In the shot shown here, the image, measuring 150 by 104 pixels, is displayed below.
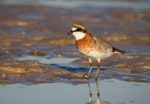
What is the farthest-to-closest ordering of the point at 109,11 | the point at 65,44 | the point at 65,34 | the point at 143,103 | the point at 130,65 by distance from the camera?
1. the point at 109,11
2. the point at 65,34
3. the point at 65,44
4. the point at 130,65
5. the point at 143,103

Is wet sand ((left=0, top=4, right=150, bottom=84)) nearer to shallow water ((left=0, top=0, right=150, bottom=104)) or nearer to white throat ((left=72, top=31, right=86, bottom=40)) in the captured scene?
shallow water ((left=0, top=0, right=150, bottom=104))

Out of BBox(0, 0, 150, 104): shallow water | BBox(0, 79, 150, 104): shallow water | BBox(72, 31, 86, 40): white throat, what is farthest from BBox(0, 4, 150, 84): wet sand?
BBox(72, 31, 86, 40): white throat

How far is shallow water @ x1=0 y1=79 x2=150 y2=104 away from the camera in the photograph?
9352mm

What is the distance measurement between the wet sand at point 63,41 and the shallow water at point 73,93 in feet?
1.40

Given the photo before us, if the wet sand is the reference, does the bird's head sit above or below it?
above

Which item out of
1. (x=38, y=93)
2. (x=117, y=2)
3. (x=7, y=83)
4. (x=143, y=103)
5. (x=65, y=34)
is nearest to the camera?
(x=143, y=103)

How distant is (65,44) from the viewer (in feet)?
50.7

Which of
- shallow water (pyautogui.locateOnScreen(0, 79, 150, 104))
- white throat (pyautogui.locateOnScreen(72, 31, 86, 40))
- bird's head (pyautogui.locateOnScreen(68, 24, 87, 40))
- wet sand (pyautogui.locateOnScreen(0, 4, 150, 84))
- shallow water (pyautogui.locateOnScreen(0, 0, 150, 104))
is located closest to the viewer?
shallow water (pyautogui.locateOnScreen(0, 79, 150, 104))

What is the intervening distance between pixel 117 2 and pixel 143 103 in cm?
1521

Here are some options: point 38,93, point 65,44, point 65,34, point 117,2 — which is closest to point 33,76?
point 38,93

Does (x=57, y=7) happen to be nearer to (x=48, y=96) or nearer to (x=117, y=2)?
(x=117, y=2)

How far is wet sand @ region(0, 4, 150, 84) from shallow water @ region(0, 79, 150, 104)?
43 centimetres

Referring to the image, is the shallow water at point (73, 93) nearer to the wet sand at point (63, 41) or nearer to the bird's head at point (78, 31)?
the wet sand at point (63, 41)

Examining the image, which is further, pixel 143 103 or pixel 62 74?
pixel 62 74
